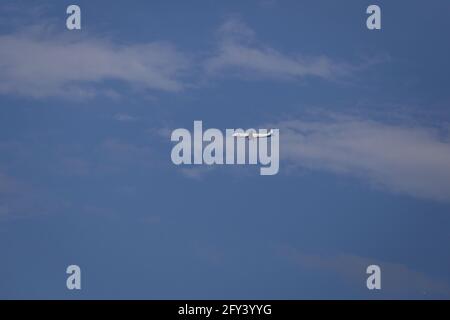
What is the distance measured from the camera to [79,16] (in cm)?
1797
